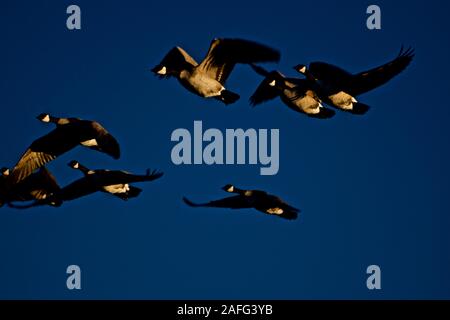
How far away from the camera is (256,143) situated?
1290 centimetres

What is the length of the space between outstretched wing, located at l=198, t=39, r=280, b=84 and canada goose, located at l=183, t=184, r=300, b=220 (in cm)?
167

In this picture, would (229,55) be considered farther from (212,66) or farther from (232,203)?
(232,203)

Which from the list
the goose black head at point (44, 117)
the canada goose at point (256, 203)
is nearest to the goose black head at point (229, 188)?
the canada goose at point (256, 203)

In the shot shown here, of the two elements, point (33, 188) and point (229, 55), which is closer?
point (229, 55)

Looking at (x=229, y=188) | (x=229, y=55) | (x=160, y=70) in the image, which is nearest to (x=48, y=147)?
(x=160, y=70)

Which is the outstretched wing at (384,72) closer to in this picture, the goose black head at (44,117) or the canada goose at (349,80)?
the canada goose at (349,80)

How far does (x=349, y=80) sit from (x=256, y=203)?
218 cm

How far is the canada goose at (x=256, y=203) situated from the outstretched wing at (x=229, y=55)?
1.67m

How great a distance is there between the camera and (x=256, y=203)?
42.9 ft
